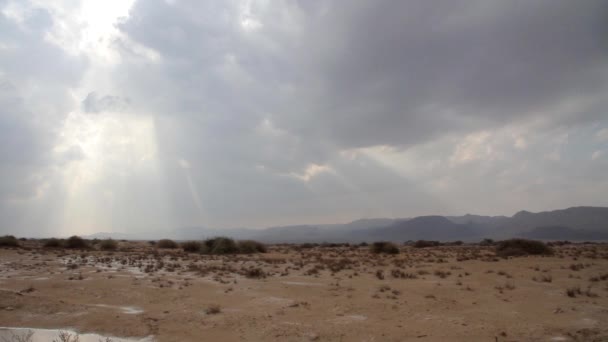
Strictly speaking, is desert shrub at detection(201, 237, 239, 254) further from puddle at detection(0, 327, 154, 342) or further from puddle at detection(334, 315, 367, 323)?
puddle at detection(334, 315, 367, 323)

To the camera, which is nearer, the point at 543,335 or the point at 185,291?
the point at 543,335

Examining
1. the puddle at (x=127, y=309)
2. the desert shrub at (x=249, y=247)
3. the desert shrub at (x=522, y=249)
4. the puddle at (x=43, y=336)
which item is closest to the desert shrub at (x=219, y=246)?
the desert shrub at (x=249, y=247)

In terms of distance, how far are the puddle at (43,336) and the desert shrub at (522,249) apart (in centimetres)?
3208

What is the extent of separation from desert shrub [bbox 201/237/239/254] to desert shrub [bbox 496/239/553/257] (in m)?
26.9

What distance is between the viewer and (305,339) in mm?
10148

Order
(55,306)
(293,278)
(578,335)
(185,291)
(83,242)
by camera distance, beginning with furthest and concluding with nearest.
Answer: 1. (83,242)
2. (293,278)
3. (185,291)
4. (55,306)
5. (578,335)

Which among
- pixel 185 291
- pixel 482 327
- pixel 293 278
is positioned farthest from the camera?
pixel 293 278

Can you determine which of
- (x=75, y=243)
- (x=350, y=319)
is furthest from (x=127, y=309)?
(x=75, y=243)

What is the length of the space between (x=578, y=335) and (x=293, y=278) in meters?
13.4

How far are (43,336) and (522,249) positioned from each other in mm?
36767


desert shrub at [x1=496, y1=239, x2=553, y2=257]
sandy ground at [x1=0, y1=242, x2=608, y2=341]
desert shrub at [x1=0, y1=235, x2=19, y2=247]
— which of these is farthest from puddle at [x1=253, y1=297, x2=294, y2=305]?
desert shrub at [x1=0, y1=235, x2=19, y2=247]

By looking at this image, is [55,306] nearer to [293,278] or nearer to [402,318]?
[293,278]

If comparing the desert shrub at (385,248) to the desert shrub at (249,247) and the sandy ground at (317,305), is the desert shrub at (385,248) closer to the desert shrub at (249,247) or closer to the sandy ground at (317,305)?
the desert shrub at (249,247)

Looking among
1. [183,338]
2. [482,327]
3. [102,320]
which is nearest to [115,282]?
[102,320]
